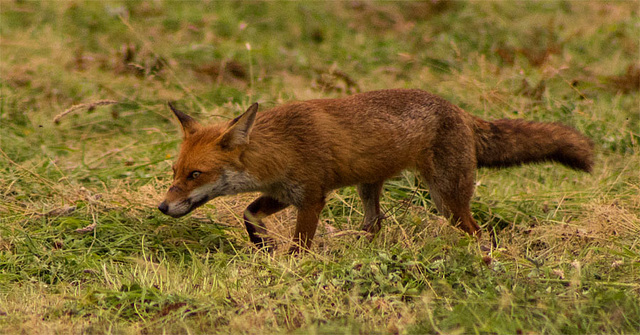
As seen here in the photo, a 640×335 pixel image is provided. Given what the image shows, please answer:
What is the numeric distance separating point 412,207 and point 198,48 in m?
5.22

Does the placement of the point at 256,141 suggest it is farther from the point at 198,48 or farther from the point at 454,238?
the point at 198,48

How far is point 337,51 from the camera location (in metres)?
10.9

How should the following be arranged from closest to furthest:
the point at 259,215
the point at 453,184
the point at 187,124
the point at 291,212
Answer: the point at 187,124, the point at 259,215, the point at 453,184, the point at 291,212

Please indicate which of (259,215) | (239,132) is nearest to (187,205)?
(239,132)

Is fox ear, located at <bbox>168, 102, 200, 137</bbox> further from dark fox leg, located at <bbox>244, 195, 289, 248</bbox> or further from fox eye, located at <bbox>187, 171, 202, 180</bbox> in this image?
dark fox leg, located at <bbox>244, 195, 289, 248</bbox>

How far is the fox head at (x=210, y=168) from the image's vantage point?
189 inches

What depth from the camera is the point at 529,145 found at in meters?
5.73

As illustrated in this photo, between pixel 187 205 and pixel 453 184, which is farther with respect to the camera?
pixel 453 184

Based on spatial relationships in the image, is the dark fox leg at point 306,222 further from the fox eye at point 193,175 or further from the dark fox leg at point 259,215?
the fox eye at point 193,175

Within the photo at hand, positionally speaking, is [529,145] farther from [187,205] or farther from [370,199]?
[187,205]

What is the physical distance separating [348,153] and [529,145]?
1.60 meters

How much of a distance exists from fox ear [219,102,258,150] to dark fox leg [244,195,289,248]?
0.64 meters

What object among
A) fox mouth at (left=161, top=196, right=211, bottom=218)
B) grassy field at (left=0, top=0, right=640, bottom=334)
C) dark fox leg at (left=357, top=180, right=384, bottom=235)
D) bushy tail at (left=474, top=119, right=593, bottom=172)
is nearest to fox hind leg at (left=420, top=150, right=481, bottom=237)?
grassy field at (left=0, top=0, right=640, bottom=334)

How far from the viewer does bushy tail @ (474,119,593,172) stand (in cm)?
568
